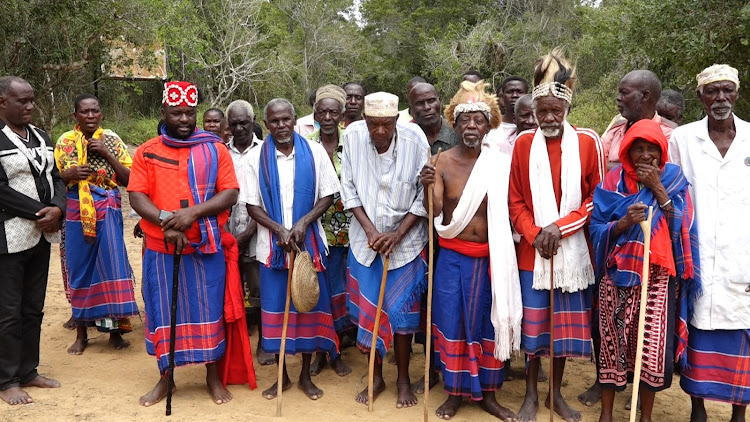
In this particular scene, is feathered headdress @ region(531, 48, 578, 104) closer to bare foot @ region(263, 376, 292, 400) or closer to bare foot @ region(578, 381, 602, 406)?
bare foot @ region(578, 381, 602, 406)

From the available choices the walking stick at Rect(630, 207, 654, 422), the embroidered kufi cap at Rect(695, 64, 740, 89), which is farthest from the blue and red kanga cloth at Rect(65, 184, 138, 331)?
the embroidered kufi cap at Rect(695, 64, 740, 89)

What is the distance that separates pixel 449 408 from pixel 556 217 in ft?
4.90

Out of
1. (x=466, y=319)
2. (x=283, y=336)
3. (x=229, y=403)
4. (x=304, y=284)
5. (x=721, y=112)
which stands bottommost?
(x=229, y=403)

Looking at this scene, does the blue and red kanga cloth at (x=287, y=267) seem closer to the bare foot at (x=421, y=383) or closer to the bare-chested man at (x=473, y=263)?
the bare foot at (x=421, y=383)

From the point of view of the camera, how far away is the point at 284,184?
4.58m

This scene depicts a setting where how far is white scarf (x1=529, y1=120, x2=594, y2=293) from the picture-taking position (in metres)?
4.04

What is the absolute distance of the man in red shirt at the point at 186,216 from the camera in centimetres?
432

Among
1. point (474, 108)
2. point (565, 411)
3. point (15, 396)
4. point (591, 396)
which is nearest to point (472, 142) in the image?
point (474, 108)

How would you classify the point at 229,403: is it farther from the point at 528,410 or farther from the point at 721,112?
the point at 721,112

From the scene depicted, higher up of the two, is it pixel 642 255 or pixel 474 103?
pixel 474 103

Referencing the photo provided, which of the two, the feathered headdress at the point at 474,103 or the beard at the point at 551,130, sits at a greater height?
the feathered headdress at the point at 474,103

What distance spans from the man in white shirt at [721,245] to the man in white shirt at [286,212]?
2.47m

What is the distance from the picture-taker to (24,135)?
4598mm

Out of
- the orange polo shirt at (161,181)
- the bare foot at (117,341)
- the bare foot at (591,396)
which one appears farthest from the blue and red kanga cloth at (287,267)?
the bare foot at (591,396)
